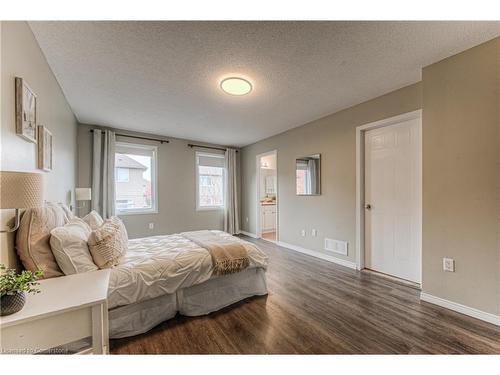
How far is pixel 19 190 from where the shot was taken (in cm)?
91

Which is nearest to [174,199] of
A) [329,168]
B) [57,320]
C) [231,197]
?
[231,197]

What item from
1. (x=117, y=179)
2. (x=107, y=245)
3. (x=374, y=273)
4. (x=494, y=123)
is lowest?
(x=374, y=273)

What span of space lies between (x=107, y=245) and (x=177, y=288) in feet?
2.24

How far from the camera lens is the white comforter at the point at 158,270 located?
1.61 m

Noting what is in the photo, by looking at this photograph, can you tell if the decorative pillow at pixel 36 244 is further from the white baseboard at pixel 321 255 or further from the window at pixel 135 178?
the white baseboard at pixel 321 255

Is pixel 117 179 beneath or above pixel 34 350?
above

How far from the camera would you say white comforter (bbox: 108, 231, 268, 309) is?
1608mm

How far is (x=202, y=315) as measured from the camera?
6.46 feet

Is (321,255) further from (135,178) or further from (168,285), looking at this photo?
(135,178)

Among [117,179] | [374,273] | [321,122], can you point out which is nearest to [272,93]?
[321,122]

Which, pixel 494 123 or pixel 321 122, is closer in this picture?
pixel 494 123

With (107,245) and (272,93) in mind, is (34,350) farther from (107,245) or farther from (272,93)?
(272,93)

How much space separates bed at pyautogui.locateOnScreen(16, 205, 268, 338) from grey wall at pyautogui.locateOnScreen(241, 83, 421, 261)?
5.55 ft

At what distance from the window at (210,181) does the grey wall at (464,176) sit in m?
4.33
